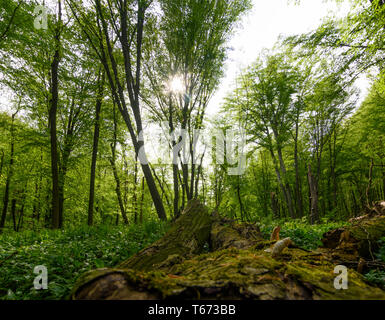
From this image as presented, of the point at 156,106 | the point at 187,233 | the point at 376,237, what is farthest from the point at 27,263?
the point at 156,106

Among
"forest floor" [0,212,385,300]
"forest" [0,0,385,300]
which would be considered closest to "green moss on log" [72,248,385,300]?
"forest" [0,0,385,300]

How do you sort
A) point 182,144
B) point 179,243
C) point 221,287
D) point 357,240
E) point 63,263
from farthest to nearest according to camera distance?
point 182,144 < point 179,243 < point 63,263 < point 357,240 < point 221,287

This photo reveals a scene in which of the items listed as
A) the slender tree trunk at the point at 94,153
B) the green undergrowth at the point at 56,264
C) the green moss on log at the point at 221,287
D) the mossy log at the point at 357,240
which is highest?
the slender tree trunk at the point at 94,153

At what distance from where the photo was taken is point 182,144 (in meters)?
8.34

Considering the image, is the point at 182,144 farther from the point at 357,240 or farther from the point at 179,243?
the point at 357,240

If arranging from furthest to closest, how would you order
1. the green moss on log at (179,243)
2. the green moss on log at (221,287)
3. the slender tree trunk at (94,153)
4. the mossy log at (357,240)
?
the slender tree trunk at (94,153), the mossy log at (357,240), the green moss on log at (179,243), the green moss on log at (221,287)

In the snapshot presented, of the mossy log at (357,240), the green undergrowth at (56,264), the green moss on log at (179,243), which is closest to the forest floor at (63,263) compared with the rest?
the green undergrowth at (56,264)

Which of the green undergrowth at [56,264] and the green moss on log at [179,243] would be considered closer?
the green undergrowth at [56,264]

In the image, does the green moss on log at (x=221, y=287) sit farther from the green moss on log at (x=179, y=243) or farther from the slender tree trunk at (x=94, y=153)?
the slender tree trunk at (x=94, y=153)

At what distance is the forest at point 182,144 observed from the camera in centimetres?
146

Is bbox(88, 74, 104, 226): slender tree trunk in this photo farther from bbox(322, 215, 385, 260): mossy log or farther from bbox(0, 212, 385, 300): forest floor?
bbox(322, 215, 385, 260): mossy log

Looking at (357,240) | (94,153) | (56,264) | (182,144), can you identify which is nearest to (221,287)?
(357,240)

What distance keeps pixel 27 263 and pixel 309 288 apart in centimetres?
388

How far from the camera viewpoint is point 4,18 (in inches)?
263
